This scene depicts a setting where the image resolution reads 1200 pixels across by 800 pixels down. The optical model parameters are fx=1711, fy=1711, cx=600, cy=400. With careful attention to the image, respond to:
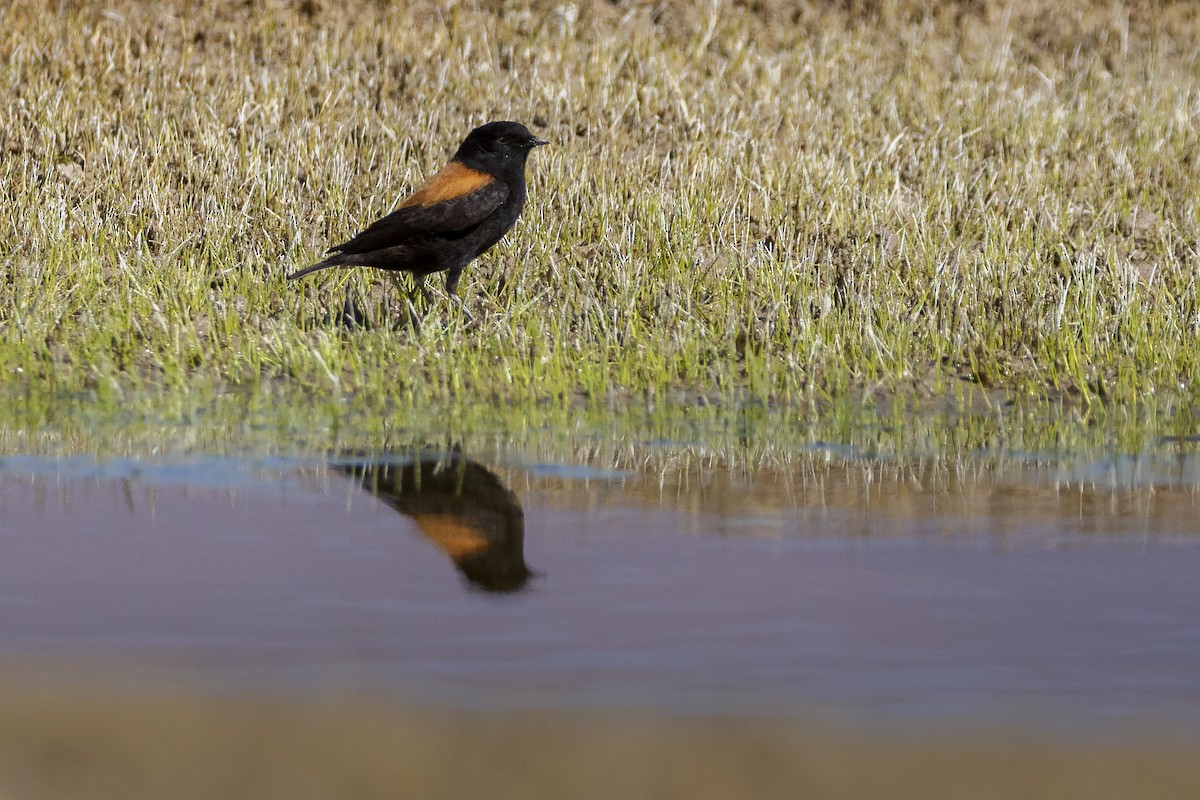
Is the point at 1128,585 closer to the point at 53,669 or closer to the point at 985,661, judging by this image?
the point at 985,661

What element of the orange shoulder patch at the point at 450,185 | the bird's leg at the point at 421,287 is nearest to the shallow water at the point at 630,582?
the orange shoulder patch at the point at 450,185

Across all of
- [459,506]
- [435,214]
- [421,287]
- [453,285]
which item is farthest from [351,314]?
[459,506]

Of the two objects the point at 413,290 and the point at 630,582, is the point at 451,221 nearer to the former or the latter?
the point at 413,290

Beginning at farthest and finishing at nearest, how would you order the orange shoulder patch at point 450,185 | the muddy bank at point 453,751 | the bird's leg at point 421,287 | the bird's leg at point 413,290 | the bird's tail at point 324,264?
the bird's leg at point 421,287
the bird's leg at point 413,290
the orange shoulder patch at point 450,185
the bird's tail at point 324,264
the muddy bank at point 453,751

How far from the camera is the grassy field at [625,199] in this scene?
313 inches

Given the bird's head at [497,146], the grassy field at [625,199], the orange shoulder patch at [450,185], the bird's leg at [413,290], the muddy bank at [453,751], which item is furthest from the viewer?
the bird's head at [497,146]

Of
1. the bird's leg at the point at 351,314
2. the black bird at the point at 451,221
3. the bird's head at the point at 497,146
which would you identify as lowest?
the bird's leg at the point at 351,314

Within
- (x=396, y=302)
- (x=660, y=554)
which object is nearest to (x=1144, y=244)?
(x=396, y=302)

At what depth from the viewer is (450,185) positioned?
8.95 metres

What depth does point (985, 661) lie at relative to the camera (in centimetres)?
364

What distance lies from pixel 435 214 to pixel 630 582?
4.80 meters

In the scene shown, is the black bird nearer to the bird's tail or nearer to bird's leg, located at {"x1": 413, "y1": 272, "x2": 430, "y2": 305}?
the bird's tail

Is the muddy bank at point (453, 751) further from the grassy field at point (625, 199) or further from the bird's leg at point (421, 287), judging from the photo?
the bird's leg at point (421, 287)

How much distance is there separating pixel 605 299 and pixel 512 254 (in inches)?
29.0
